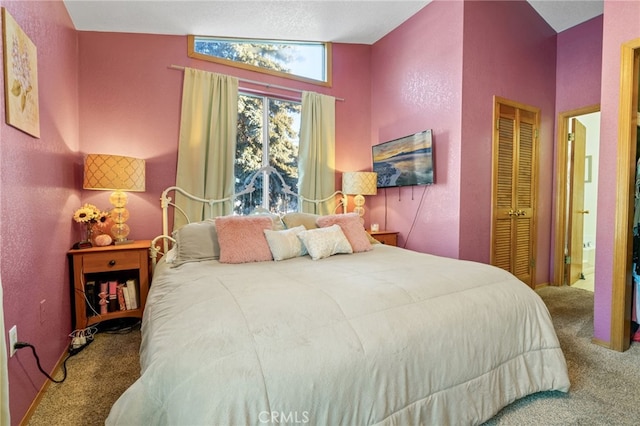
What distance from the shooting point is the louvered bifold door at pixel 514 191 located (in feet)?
11.1

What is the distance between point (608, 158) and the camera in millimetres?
2299

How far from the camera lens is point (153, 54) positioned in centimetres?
301

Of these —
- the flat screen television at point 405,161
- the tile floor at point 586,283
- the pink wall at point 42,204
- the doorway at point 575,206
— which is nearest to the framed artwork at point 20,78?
the pink wall at point 42,204

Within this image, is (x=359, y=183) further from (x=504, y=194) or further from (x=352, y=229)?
(x=504, y=194)

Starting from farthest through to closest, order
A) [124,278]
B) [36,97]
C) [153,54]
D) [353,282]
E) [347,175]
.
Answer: [347,175] → [153,54] → [124,278] → [36,97] → [353,282]

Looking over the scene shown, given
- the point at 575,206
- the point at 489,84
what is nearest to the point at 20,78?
the point at 489,84

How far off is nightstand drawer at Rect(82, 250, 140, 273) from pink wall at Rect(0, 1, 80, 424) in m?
0.14

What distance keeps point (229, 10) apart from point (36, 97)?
6.03 ft

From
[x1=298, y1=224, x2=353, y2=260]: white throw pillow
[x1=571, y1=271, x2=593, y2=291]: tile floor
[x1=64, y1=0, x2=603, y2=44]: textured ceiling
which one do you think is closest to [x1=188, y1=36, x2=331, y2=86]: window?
[x1=64, y1=0, x2=603, y2=44]: textured ceiling

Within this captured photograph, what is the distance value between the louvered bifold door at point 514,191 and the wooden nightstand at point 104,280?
3444mm

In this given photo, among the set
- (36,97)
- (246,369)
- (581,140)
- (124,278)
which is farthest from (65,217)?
(581,140)

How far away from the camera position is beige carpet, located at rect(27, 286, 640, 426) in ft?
5.06

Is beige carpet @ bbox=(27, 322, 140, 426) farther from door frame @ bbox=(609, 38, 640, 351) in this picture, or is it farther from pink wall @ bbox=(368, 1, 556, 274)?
door frame @ bbox=(609, 38, 640, 351)

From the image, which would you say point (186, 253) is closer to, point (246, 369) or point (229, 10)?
point (246, 369)
